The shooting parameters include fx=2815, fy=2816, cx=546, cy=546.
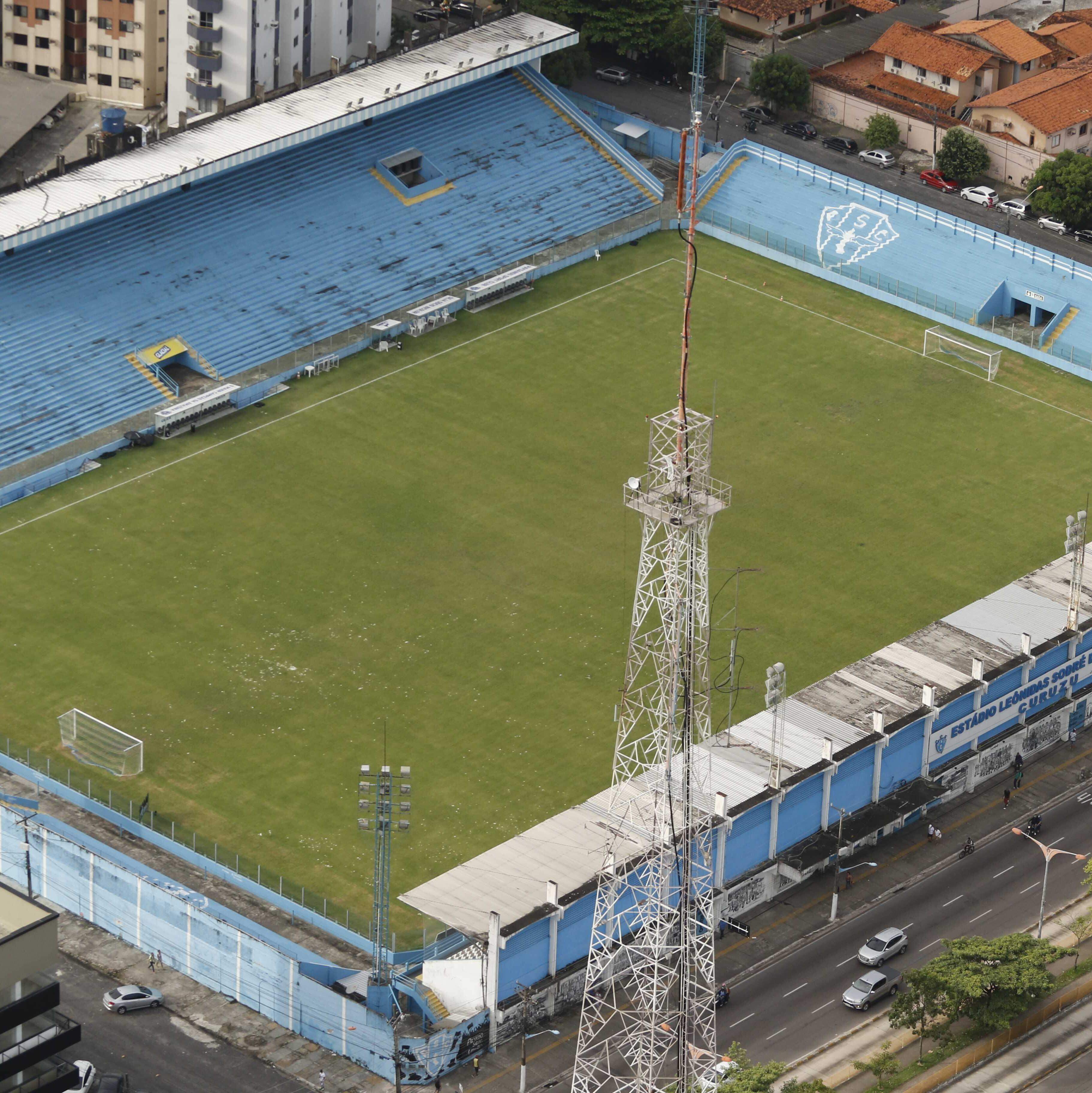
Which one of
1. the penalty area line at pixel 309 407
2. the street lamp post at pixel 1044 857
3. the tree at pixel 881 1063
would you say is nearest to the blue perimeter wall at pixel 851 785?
the street lamp post at pixel 1044 857

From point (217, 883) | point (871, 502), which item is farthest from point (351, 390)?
point (217, 883)

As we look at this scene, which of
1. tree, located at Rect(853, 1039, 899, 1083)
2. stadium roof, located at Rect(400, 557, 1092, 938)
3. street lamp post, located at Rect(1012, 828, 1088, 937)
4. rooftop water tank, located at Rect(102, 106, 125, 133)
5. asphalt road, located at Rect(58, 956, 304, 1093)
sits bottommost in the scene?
asphalt road, located at Rect(58, 956, 304, 1093)

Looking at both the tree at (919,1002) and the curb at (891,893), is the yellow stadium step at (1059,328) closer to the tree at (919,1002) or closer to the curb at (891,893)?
the curb at (891,893)

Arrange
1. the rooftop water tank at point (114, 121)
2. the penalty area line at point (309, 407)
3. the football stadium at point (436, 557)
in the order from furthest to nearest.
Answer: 1. the rooftop water tank at point (114, 121)
2. the penalty area line at point (309, 407)
3. the football stadium at point (436, 557)

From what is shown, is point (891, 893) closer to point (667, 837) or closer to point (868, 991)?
point (868, 991)

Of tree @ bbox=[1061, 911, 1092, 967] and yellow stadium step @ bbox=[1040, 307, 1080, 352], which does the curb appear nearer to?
tree @ bbox=[1061, 911, 1092, 967]

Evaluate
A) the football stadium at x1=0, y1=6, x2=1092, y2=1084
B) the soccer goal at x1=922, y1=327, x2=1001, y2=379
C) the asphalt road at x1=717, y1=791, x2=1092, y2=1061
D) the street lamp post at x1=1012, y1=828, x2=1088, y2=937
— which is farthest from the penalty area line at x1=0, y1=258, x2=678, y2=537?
the street lamp post at x1=1012, y1=828, x2=1088, y2=937

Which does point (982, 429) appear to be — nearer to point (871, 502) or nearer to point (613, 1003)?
point (871, 502)
